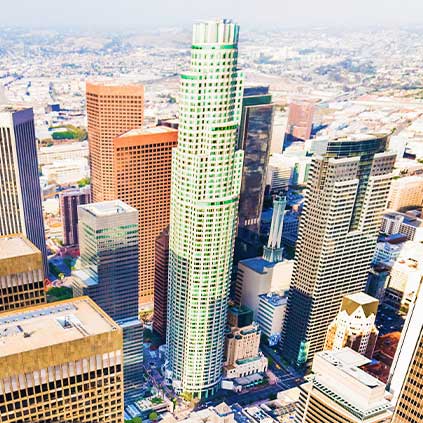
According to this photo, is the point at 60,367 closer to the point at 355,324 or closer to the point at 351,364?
the point at 351,364

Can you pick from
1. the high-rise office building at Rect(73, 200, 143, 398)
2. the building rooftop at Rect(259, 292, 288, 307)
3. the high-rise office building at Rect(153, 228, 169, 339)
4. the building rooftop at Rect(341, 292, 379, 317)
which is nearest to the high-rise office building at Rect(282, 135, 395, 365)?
the building rooftop at Rect(259, 292, 288, 307)

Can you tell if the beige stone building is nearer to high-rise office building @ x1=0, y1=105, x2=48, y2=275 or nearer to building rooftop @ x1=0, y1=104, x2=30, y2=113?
high-rise office building @ x1=0, y1=105, x2=48, y2=275

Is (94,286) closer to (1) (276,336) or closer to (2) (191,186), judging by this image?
(2) (191,186)

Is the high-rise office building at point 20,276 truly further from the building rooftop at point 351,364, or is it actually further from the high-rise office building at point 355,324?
the high-rise office building at point 355,324

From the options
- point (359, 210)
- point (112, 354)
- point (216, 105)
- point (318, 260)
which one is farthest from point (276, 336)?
point (112, 354)

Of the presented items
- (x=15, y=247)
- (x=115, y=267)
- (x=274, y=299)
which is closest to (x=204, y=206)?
(x=115, y=267)

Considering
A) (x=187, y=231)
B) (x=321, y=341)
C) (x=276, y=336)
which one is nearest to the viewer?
(x=187, y=231)
